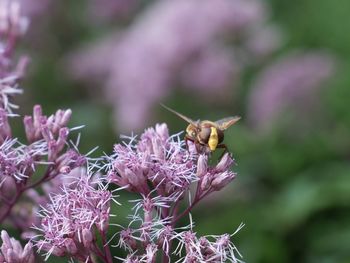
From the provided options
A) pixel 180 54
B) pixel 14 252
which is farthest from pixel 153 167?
pixel 180 54

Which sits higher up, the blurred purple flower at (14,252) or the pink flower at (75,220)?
the pink flower at (75,220)

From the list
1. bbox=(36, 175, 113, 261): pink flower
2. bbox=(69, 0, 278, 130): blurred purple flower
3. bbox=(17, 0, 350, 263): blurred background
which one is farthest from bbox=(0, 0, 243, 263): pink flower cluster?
bbox=(69, 0, 278, 130): blurred purple flower

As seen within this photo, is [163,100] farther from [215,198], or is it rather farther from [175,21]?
[215,198]

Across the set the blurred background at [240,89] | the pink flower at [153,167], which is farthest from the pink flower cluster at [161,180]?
the blurred background at [240,89]

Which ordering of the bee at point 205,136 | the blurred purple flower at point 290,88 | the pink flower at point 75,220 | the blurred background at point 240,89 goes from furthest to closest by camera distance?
the blurred purple flower at point 290,88 → the blurred background at point 240,89 → the bee at point 205,136 → the pink flower at point 75,220

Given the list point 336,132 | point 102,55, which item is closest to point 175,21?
point 102,55

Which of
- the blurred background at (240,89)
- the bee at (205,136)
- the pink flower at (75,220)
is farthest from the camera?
the blurred background at (240,89)

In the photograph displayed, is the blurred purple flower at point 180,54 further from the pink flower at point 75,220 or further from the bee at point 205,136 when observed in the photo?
the pink flower at point 75,220

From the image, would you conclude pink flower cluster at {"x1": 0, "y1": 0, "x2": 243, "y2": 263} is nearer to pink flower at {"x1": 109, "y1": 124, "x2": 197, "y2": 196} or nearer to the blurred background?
pink flower at {"x1": 109, "y1": 124, "x2": 197, "y2": 196}

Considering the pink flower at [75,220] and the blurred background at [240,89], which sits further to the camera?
the blurred background at [240,89]
